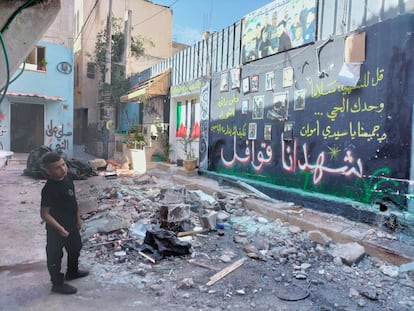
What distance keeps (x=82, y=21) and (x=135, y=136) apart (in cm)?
1351

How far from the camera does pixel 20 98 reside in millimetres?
15703

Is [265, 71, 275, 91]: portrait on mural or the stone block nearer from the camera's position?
the stone block

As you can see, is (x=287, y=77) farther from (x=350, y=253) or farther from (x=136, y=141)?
(x=136, y=141)

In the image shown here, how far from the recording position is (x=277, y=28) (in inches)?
268

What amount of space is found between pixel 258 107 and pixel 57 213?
16.7 ft

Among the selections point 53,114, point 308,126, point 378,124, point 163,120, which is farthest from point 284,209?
point 53,114

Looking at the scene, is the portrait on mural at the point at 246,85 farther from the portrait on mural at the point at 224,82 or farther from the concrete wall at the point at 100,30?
the concrete wall at the point at 100,30

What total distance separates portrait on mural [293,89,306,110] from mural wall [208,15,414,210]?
0.02 metres

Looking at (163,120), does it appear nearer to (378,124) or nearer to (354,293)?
(378,124)

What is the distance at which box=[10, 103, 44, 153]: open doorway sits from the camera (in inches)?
674

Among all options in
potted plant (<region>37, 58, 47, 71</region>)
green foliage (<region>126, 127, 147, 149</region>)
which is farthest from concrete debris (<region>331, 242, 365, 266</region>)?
potted plant (<region>37, 58, 47, 71</region>)

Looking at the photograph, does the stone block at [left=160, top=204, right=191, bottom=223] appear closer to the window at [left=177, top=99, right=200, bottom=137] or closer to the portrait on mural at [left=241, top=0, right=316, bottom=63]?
the portrait on mural at [left=241, top=0, right=316, bottom=63]

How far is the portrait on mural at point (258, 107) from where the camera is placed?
23.8ft

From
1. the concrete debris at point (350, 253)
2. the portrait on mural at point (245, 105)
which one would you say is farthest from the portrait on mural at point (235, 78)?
the concrete debris at point (350, 253)
